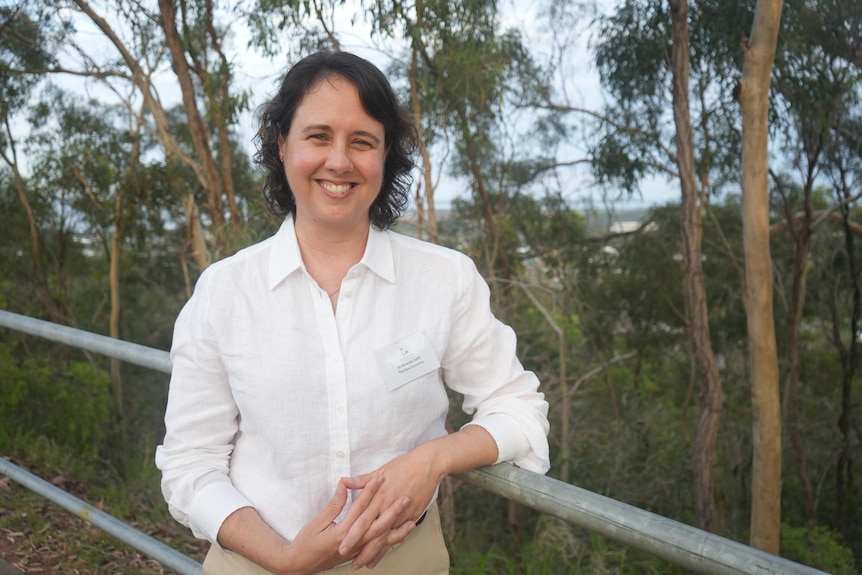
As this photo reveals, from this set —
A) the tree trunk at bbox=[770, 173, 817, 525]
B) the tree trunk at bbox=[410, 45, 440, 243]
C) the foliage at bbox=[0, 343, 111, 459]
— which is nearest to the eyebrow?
the tree trunk at bbox=[410, 45, 440, 243]

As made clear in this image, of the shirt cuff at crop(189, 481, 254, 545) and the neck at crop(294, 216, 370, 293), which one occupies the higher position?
the neck at crop(294, 216, 370, 293)

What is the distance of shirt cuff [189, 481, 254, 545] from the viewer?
1305mm

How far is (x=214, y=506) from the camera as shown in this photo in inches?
51.7

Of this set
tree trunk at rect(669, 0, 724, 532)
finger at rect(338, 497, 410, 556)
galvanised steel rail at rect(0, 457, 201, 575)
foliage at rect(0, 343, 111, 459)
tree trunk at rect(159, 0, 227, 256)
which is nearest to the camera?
finger at rect(338, 497, 410, 556)

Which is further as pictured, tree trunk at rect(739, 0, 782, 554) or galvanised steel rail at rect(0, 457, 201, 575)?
tree trunk at rect(739, 0, 782, 554)

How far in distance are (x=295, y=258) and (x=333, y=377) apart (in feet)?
0.68

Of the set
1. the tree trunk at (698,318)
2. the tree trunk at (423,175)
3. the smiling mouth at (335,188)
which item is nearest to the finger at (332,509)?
the smiling mouth at (335,188)

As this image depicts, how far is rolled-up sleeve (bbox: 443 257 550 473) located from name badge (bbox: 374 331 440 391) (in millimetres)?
83

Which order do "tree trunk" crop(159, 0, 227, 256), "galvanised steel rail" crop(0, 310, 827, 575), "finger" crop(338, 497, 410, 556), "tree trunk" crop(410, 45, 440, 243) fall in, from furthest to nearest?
"tree trunk" crop(159, 0, 227, 256)
"tree trunk" crop(410, 45, 440, 243)
"finger" crop(338, 497, 410, 556)
"galvanised steel rail" crop(0, 310, 827, 575)

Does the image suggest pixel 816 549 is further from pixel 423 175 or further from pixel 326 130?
pixel 326 130

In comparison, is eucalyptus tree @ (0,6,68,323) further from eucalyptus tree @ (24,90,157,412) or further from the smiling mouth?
the smiling mouth

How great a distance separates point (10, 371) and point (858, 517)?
41.2ft

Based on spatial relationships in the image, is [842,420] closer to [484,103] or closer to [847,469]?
[847,469]

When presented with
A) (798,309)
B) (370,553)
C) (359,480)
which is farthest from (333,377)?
(798,309)
